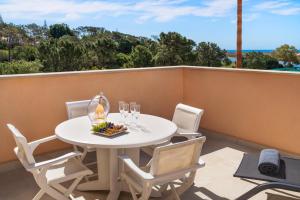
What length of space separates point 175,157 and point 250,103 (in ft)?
9.21

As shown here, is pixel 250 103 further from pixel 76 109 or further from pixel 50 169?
→ pixel 50 169

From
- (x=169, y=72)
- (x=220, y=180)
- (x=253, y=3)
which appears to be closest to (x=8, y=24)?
(x=253, y=3)

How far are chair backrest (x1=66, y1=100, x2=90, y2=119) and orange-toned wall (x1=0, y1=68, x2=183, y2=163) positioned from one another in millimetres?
691

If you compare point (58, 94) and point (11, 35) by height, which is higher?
point (11, 35)

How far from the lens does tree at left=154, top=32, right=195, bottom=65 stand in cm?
3128

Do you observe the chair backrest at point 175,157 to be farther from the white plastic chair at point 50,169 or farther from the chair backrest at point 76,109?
the chair backrest at point 76,109

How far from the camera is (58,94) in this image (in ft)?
15.5

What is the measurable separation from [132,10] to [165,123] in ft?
123

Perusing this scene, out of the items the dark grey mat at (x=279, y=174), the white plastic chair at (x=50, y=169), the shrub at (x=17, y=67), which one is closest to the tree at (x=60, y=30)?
the shrub at (x=17, y=67)

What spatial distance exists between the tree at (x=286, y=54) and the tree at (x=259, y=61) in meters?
0.62

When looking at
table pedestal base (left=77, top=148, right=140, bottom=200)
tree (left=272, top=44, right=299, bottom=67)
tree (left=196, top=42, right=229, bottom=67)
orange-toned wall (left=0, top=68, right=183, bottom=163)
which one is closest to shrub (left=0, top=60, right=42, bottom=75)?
tree (left=196, top=42, right=229, bottom=67)

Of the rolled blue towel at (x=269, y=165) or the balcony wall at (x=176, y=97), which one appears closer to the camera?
the rolled blue towel at (x=269, y=165)

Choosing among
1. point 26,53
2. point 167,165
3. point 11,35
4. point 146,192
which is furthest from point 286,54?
point 11,35

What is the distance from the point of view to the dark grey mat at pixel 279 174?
2.88 metres
